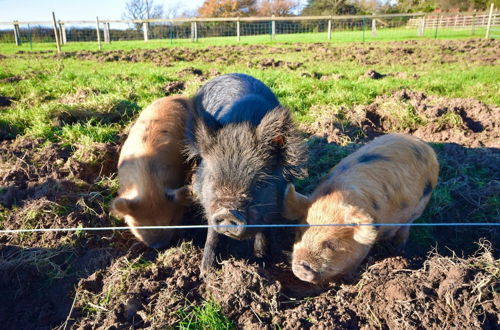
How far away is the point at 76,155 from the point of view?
4793mm

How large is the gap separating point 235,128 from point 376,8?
2359 inches

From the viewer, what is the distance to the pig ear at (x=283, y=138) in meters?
3.05

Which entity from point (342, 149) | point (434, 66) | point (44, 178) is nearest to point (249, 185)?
point (342, 149)

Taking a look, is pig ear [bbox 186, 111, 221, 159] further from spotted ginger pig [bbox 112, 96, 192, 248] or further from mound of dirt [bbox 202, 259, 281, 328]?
mound of dirt [bbox 202, 259, 281, 328]

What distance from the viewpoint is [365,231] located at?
2.74 metres

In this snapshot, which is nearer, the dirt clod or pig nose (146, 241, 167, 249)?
pig nose (146, 241, 167, 249)

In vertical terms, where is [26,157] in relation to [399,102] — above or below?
below

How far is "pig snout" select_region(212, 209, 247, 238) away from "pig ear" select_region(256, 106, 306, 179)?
0.66 metres

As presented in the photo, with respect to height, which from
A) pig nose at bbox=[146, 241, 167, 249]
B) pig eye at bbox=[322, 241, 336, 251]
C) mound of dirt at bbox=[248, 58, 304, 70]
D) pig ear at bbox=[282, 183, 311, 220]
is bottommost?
pig nose at bbox=[146, 241, 167, 249]

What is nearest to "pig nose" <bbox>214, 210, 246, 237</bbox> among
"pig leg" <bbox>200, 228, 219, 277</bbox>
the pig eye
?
"pig leg" <bbox>200, 228, 219, 277</bbox>

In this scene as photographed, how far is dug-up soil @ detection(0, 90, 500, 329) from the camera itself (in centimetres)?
249

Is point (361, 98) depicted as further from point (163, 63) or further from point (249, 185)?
point (163, 63)

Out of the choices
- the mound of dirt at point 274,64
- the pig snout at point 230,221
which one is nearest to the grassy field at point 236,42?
the mound of dirt at point 274,64

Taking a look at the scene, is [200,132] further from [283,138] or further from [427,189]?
[427,189]
